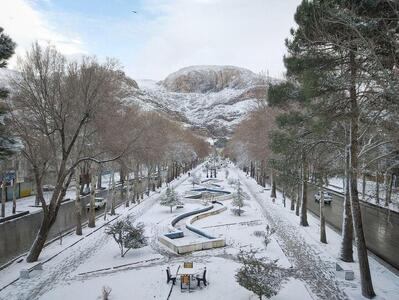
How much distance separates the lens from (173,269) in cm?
1515

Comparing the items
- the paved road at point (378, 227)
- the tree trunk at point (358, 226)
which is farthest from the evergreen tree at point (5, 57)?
the paved road at point (378, 227)

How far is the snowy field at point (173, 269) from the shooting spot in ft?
41.2

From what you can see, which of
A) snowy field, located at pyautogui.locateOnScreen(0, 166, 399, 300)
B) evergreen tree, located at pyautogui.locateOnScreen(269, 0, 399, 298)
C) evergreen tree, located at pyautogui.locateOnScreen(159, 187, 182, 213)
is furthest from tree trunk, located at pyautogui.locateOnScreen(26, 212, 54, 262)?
evergreen tree, located at pyautogui.locateOnScreen(159, 187, 182, 213)

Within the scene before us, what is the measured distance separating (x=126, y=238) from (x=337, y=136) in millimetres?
12166

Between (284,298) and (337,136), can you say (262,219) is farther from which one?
(284,298)

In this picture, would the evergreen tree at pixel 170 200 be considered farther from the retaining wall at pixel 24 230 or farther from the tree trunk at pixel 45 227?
the tree trunk at pixel 45 227

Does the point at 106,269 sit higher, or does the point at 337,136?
the point at 337,136

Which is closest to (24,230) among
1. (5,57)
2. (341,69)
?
(5,57)

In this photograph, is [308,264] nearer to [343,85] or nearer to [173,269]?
[173,269]

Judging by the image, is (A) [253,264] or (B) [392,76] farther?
(A) [253,264]

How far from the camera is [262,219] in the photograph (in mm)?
26922

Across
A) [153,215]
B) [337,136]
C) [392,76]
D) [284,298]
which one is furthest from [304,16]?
[153,215]

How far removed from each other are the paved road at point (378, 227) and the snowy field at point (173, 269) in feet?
6.83

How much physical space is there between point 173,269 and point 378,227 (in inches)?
701
